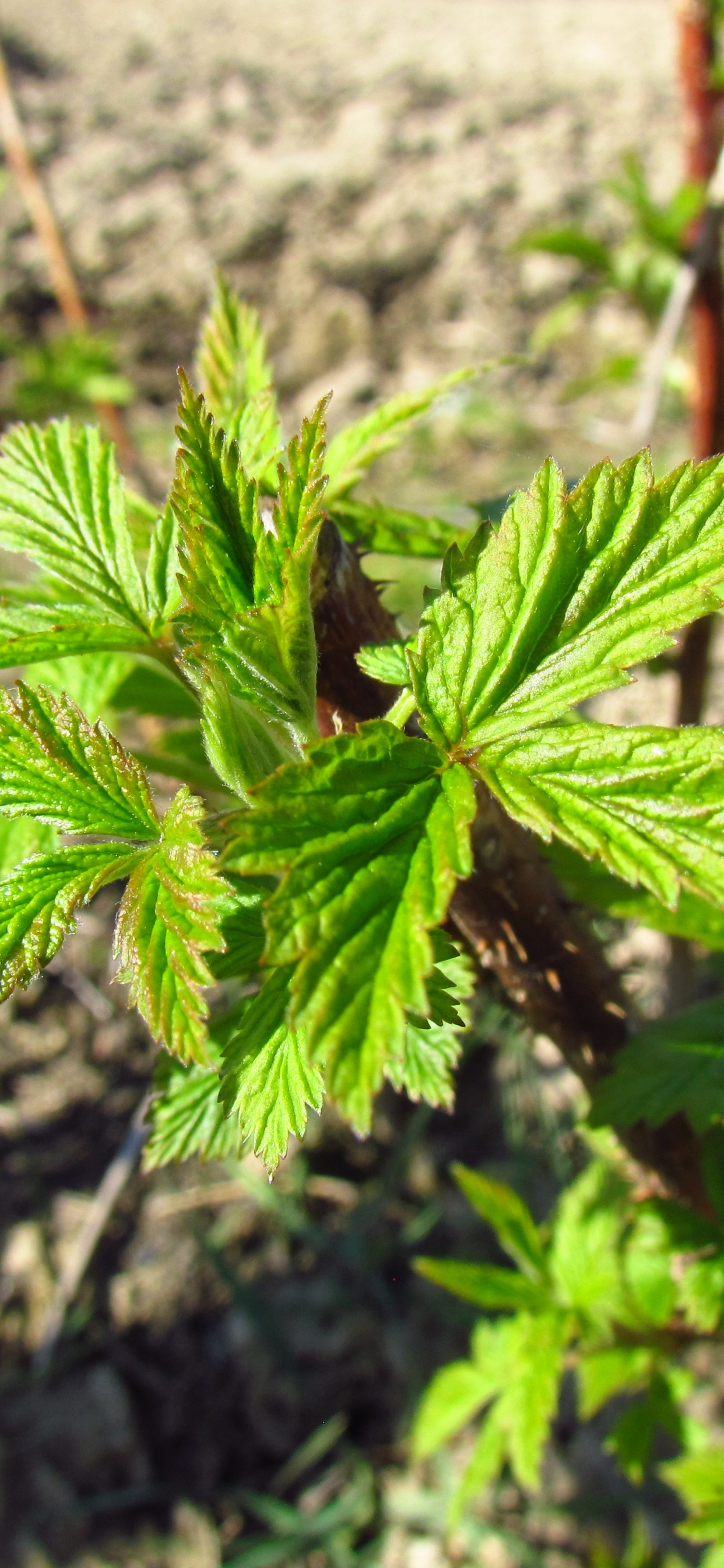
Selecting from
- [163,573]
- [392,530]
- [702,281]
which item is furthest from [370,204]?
[163,573]

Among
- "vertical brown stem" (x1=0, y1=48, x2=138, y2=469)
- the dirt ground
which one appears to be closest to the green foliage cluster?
the dirt ground

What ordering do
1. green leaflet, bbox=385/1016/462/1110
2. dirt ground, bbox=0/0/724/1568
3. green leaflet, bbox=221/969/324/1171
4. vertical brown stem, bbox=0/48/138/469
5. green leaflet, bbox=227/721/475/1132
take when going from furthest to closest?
vertical brown stem, bbox=0/48/138/469, dirt ground, bbox=0/0/724/1568, green leaflet, bbox=385/1016/462/1110, green leaflet, bbox=221/969/324/1171, green leaflet, bbox=227/721/475/1132

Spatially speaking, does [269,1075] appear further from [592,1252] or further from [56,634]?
[592,1252]

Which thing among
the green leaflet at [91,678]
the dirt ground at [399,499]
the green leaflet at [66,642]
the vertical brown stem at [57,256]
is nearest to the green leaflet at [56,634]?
the green leaflet at [66,642]

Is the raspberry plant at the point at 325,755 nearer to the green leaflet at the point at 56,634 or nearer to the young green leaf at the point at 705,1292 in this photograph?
the green leaflet at the point at 56,634

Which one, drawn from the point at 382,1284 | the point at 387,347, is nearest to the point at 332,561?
the point at 382,1284

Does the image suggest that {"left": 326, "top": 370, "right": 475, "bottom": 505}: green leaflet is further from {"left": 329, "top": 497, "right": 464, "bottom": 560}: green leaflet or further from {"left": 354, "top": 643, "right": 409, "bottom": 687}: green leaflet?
{"left": 354, "top": 643, "right": 409, "bottom": 687}: green leaflet

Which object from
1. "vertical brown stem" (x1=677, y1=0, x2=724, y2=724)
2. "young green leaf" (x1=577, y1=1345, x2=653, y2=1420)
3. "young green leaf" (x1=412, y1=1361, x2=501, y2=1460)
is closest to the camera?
"young green leaf" (x1=577, y1=1345, x2=653, y2=1420)
